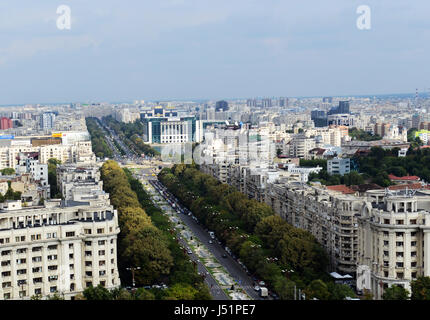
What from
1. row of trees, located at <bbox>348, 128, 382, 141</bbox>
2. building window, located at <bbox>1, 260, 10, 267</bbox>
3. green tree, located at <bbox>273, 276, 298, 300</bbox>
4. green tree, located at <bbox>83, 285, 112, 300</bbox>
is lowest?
green tree, located at <bbox>273, 276, 298, 300</bbox>

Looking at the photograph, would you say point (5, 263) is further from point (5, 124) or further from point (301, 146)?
point (5, 124)

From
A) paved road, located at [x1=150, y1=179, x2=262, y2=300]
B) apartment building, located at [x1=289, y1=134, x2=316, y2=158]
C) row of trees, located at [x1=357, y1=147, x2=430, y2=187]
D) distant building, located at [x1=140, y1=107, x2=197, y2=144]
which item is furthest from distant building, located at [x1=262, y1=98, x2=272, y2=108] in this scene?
paved road, located at [x1=150, y1=179, x2=262, y2=300]

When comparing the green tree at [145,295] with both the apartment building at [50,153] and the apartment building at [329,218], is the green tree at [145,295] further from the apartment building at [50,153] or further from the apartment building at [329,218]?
the apartment building at [50,153]

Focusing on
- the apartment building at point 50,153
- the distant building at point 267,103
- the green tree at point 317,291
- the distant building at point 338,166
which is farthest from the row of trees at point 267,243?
the distant building at point 267,103

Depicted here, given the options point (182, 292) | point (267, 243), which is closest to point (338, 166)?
point (267, 243)

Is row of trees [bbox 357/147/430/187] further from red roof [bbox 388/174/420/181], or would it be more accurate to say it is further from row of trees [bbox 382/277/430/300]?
row of trees [bbox 382/277/430/300]
